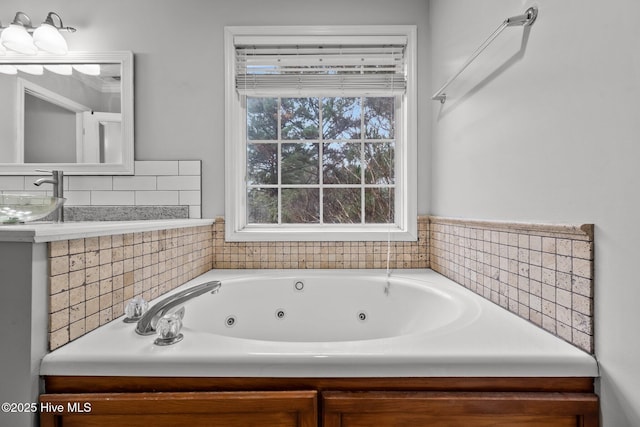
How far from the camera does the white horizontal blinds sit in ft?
5.55

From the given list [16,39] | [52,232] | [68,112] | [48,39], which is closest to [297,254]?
[52,232]

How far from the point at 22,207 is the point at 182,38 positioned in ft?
3.88

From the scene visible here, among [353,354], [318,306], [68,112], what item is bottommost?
[318,306]

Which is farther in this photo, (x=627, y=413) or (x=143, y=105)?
(x=143, y=105)

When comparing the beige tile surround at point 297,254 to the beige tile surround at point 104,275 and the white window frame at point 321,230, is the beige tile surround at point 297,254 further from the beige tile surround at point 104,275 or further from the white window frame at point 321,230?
the beige tile surround at point 104,275

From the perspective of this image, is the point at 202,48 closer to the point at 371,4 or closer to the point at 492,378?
the point at 371,4

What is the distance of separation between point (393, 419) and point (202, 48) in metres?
1.92

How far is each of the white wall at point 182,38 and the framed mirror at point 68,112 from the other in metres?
0.07

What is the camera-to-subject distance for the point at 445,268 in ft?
4.96

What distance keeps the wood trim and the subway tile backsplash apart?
109cm

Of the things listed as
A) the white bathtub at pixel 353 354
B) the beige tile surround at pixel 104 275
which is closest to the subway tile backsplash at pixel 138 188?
the beige tile surround at pixel 104 275

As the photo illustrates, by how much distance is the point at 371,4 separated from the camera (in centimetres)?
167

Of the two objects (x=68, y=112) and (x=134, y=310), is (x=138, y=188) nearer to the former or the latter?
(x=68, y=112)

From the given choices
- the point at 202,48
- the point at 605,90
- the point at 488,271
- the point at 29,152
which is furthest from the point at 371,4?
the point at 29,152
